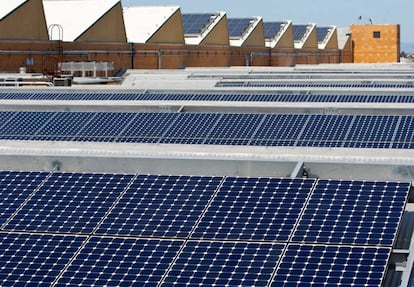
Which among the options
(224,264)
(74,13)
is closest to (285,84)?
(74,13)

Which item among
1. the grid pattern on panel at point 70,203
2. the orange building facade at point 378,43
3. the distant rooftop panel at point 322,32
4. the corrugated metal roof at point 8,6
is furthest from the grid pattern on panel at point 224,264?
the orange building facade at point 378,43

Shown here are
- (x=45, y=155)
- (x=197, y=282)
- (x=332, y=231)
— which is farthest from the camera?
(x=45, y=155)

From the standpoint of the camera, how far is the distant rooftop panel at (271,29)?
80.3 metres

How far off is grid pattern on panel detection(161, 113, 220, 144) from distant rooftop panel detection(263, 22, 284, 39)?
59970 millimetres

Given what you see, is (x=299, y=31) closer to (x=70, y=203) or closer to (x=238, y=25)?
(x=238, y=25)

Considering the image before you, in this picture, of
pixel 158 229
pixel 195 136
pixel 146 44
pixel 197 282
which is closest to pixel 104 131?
pixel 195 136

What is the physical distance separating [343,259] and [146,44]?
50.3m

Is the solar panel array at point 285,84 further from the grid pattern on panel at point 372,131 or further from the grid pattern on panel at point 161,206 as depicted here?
the grid pattern on panel at point 161,206

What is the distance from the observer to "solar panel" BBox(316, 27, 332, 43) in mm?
96625

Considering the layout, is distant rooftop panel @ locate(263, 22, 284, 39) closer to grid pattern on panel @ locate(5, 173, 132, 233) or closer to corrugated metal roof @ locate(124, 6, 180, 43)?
corrugated metal roof @ locate(124, 6, 180, 43)

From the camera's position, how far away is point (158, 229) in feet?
30.9

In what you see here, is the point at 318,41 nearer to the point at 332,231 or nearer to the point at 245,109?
the point at 245,109

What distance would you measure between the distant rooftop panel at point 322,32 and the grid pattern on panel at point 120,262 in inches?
3491

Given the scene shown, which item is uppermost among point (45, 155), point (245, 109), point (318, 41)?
point (45, 155)
